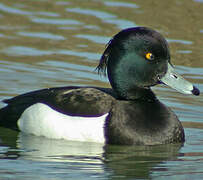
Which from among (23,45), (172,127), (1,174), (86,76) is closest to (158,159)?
(172,127)

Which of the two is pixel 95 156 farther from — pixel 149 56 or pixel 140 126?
pixel 149 56

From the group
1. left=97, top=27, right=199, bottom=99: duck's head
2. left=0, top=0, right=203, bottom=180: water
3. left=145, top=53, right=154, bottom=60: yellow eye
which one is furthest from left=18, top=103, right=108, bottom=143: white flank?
left=145, top=53, right=154, bottom=60: yellow eye

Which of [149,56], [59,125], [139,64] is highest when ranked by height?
[149,56]

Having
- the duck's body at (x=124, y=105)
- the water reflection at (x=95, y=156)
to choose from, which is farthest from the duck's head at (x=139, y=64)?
the water reflection at (x=95, y=156)

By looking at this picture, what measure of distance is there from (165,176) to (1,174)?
172 cm

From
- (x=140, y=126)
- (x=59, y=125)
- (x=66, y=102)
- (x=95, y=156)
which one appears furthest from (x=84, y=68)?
(x=95, y=156)

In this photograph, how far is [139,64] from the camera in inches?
338

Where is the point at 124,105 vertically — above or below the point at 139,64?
below

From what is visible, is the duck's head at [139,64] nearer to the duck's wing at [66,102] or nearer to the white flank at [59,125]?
the duck's wing at [66,102]

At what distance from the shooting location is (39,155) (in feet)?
26.4

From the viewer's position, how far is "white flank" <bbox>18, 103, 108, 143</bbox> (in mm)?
8336

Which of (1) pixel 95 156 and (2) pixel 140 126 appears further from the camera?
(2) pixel 140 126

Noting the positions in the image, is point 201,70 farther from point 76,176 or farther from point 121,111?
point 76,176

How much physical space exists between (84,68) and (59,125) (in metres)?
3.45
